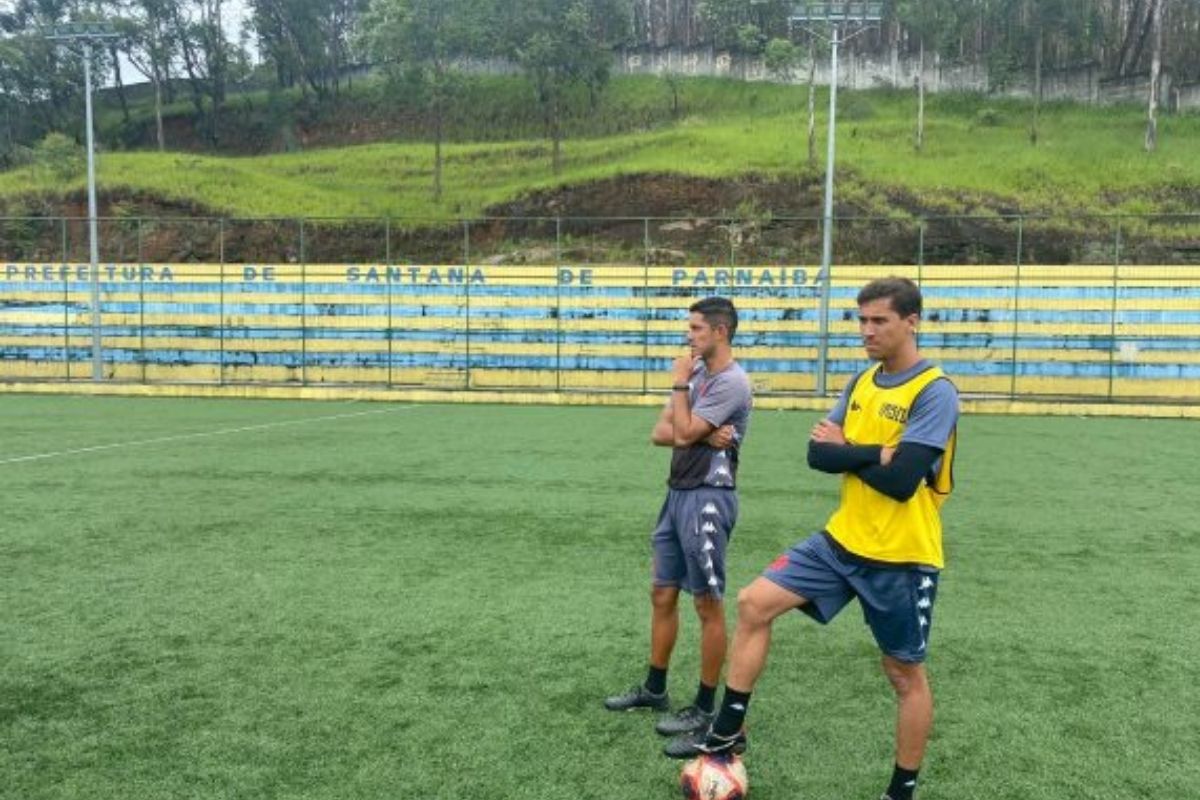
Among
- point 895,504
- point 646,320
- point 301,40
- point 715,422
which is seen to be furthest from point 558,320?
point 301,40

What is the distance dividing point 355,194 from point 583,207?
31.7 feet

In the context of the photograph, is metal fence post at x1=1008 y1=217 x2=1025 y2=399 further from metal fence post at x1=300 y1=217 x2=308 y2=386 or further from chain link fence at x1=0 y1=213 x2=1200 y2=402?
metal fence post at x1=300 y1=217 x2=308 y2=386

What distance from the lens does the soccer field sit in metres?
3.63

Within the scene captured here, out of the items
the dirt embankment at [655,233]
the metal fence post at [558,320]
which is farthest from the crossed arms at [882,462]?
the dirt embankment at [655,233]

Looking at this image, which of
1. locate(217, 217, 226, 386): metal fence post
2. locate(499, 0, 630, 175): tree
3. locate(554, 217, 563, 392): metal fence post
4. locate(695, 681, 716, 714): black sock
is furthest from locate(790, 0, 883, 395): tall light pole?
locate(695, 681, 716, 714): black sock

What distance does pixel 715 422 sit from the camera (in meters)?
3.88

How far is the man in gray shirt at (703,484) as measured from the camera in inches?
152

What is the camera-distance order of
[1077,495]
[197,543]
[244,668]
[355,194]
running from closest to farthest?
[244,668]
[197,543]
[1077,495]
[355,194]

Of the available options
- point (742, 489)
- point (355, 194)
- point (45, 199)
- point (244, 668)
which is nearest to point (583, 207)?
point (355, 194)

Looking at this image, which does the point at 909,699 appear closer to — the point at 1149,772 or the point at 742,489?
the point at 1149,772

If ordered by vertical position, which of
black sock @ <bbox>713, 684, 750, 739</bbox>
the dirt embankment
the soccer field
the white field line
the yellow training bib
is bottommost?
the white field line

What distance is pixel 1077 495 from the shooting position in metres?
9.24

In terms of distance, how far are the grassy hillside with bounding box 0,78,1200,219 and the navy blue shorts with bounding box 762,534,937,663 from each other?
28172mm

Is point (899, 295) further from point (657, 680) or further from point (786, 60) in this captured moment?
point (786, 60)
